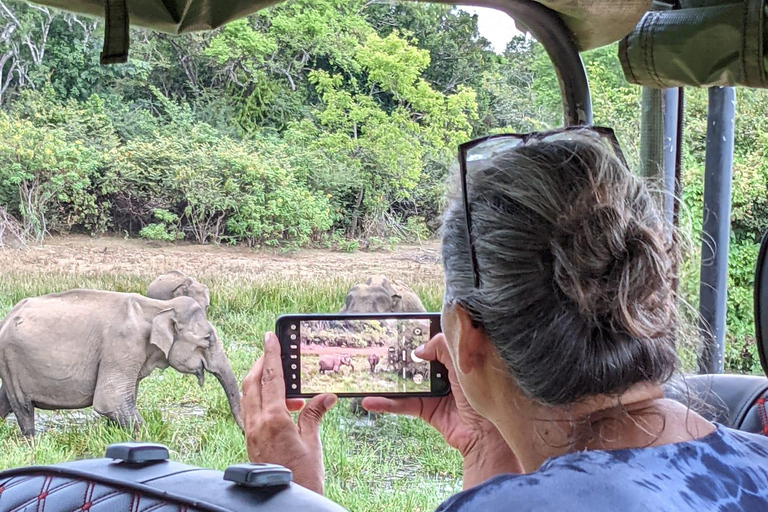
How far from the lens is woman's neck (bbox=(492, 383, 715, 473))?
0.57 m

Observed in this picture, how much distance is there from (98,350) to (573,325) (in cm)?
220

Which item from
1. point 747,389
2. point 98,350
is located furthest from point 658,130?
point 98,350

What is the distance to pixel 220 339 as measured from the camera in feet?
8.57

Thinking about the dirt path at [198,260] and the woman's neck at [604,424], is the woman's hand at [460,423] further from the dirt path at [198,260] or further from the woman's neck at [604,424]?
the dirt path at [198,260]

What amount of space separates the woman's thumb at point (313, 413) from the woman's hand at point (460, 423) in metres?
0.04

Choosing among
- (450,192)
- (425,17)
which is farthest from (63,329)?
(450,192)

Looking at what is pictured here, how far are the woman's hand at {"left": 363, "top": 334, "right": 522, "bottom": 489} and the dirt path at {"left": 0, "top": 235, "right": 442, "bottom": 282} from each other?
1.49 m

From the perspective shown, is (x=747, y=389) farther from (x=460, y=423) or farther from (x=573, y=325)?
(x=573, y=325)

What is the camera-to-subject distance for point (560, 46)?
1.05 m

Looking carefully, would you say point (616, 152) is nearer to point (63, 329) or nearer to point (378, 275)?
point (378, 275)

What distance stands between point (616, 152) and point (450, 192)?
135 millimetres

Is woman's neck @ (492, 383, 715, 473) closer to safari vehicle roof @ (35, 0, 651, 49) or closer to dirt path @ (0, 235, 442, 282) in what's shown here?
safari vehicle roof @ (35, 0, 651, 49)

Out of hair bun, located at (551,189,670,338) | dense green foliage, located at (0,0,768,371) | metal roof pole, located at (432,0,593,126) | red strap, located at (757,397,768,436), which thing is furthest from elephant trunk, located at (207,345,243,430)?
hair bun, located at (551,189,670,338)

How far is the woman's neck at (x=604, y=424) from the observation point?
0.57 m
